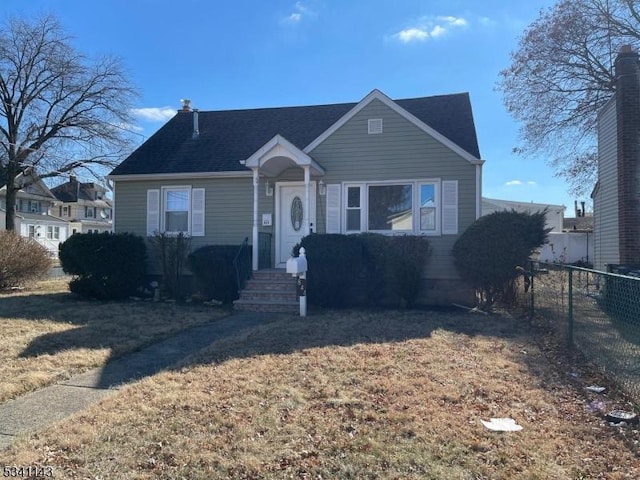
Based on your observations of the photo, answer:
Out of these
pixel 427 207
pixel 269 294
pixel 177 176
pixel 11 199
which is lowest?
pixel 269 294

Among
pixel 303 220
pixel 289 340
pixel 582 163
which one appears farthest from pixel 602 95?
pixel 289 340

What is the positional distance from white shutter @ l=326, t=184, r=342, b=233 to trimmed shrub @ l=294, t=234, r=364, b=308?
1.56 metres

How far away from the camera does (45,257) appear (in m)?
15.2

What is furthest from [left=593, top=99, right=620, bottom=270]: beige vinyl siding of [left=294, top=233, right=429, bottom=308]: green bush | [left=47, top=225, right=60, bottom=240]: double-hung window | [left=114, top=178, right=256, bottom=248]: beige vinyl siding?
[left=47, top=225, right=60, bottom=240]: double-hung window

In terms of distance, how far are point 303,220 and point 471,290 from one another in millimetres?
4584

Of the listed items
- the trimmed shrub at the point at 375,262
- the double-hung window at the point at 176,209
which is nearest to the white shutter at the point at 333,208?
the trimmed shrub at the point at 375,262

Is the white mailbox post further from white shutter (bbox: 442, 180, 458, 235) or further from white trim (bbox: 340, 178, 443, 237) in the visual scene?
white shutter (bbox: 442, 180, 458, 235)

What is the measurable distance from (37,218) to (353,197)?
42461mm

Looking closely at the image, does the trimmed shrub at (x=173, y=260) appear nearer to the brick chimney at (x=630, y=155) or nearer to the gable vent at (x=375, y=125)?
the gable vent at (x=375, y=125)

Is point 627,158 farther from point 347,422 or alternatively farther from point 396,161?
point 347,422

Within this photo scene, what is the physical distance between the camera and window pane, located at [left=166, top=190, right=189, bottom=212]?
45.6 ft

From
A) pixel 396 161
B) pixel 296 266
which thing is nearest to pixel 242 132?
pixel 396 161

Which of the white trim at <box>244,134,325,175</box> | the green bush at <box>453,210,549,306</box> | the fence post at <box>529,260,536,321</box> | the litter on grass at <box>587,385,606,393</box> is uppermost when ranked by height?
the white trim at <box>244,134,325,175</box>

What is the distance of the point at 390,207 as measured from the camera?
12461 millimetres
